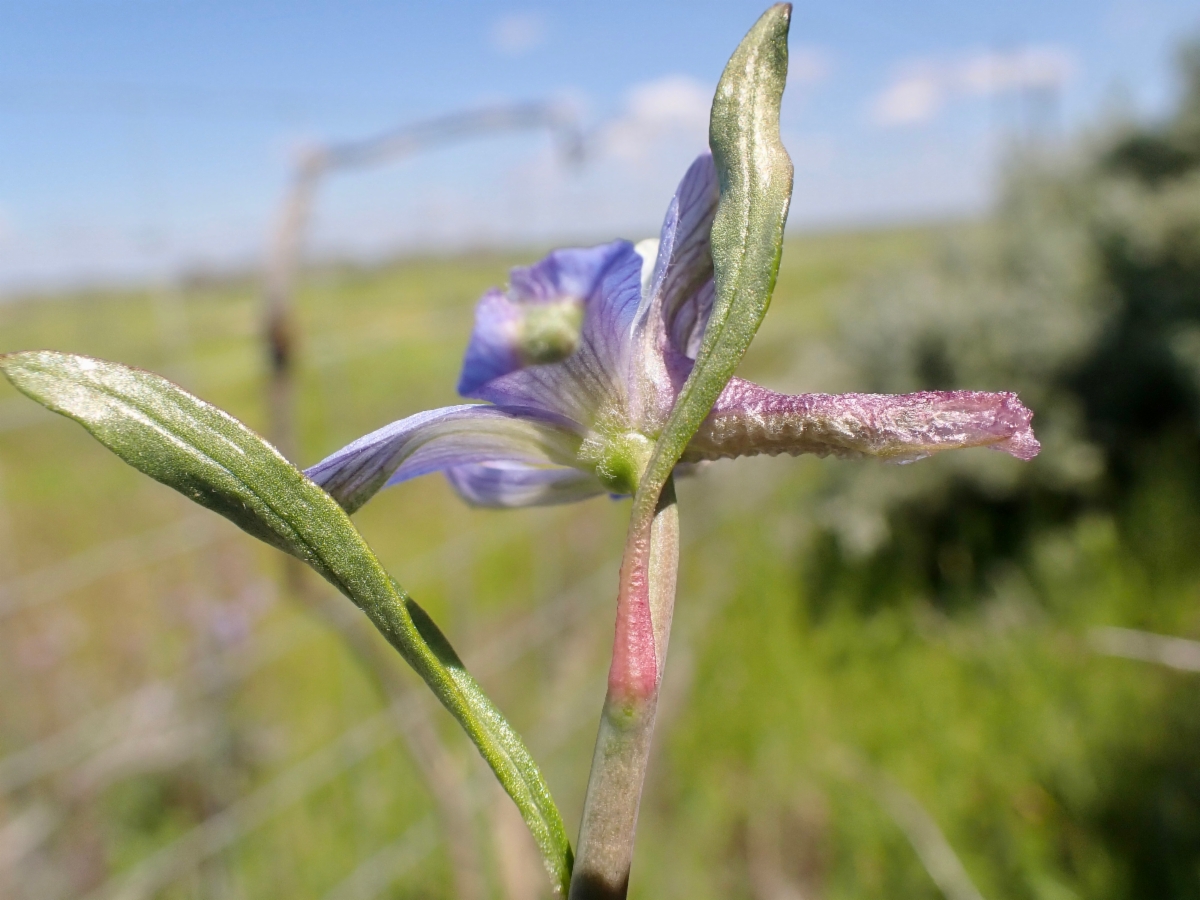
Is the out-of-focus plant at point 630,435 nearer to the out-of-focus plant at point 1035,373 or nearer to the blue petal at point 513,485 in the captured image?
the blue petal at point 513,485

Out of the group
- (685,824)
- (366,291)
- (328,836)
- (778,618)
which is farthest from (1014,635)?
(366,291)

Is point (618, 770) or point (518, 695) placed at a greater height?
point (618, 770)

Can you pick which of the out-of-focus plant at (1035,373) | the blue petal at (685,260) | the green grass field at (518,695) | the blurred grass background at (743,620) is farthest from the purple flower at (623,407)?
the out-of-focus plant at (1035,373)

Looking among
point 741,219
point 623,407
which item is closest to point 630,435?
point 623,407

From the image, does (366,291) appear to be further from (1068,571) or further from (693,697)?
(1068,571)

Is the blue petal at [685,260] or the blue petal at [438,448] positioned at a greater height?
the blue petal at [685,260]

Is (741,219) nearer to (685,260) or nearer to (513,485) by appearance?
(685,260)

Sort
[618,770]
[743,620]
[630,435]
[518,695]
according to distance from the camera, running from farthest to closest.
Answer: [743,620]
[518,695]
[630,435]
[618,770]

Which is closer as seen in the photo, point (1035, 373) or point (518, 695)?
point (518, 695)
